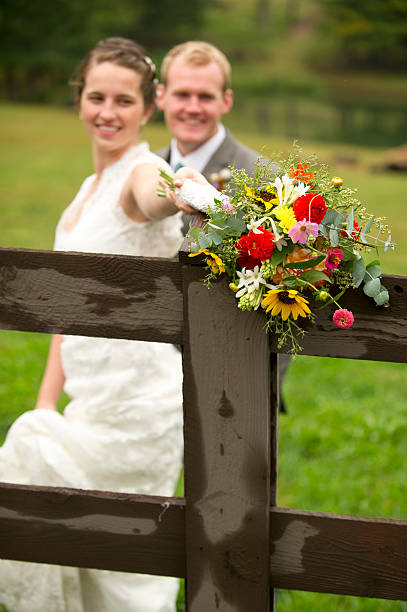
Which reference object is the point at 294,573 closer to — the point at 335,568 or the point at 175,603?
the point at 335,568

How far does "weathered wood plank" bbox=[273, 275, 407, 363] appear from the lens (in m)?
1.70

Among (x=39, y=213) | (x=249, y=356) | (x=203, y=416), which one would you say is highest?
(x=39, y=213)

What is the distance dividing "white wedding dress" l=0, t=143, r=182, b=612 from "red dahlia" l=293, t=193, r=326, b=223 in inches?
45.2

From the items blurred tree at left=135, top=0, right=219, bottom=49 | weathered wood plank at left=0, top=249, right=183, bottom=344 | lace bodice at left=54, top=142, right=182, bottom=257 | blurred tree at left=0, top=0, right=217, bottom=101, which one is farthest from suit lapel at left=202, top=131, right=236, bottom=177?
blurred tree at left=0, top=0, right=217, bottom=101

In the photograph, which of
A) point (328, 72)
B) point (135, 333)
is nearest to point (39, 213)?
point (328, 72)

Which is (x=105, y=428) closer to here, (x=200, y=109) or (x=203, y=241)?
(x=203, y=241)

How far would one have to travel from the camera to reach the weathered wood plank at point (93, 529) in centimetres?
204

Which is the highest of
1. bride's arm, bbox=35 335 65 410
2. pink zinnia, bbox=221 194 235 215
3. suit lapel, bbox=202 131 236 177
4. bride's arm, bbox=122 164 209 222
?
suit lapel, bbox=202 131 236 177

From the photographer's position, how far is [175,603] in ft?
9.82

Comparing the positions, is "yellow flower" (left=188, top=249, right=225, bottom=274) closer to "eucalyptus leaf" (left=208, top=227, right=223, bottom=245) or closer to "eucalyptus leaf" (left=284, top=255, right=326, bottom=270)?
"eucalyptus leaf" (left=208, top=227, right=223, bottom=245)

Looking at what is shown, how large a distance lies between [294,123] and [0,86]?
7.31m

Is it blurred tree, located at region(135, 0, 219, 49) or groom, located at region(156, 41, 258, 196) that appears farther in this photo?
blurred tree, located at region(135, 0, 219, 49)

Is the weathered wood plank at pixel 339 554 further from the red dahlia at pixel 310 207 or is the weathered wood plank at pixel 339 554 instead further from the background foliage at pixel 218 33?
the background foliage at pixel 218 33

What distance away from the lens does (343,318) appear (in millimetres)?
1639
